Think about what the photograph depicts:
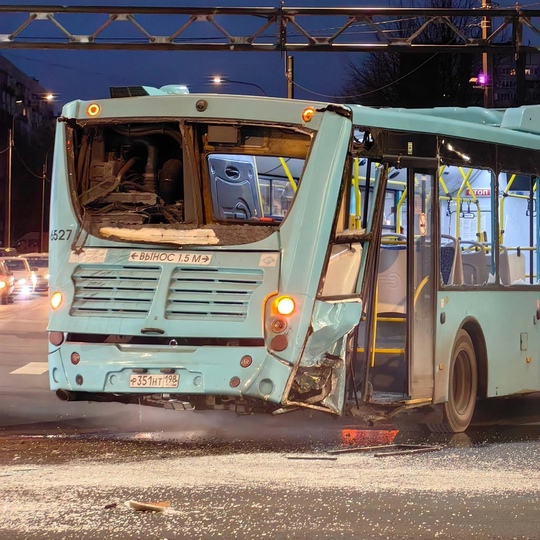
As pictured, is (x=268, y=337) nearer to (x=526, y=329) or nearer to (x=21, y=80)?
(x=526, y=329)

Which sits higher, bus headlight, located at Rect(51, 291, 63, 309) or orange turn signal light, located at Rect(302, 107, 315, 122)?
orange turn signal light, located at Rect(302, 107, 315, 122)

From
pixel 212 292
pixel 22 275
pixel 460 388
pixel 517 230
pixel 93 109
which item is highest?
pixel 93 109

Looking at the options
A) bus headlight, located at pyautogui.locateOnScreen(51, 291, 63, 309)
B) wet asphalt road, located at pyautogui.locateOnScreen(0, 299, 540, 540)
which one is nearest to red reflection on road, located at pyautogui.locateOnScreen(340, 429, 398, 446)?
wet asphalt road, located at pyautogui.locateOnScreen(0, 299, 540, 540)

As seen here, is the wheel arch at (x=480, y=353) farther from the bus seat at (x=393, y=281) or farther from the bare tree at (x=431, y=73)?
the bare tree at (x=431, y=73)

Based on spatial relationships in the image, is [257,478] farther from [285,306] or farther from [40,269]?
[40,269]

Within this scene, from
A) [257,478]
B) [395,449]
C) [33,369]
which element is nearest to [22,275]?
[33,369]

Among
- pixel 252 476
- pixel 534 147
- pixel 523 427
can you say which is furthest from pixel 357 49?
pixel 252 476

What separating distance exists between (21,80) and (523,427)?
3768 inches

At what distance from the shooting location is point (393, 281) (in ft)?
37.6

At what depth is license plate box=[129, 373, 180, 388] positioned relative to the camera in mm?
9961

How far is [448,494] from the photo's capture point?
8.44 metres

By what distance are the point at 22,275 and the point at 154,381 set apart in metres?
32.8

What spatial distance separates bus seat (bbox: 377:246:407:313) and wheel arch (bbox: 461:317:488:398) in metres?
1.38

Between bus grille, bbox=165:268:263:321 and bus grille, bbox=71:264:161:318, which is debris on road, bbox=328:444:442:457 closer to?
bus grille, bbox=165:268:263:321
